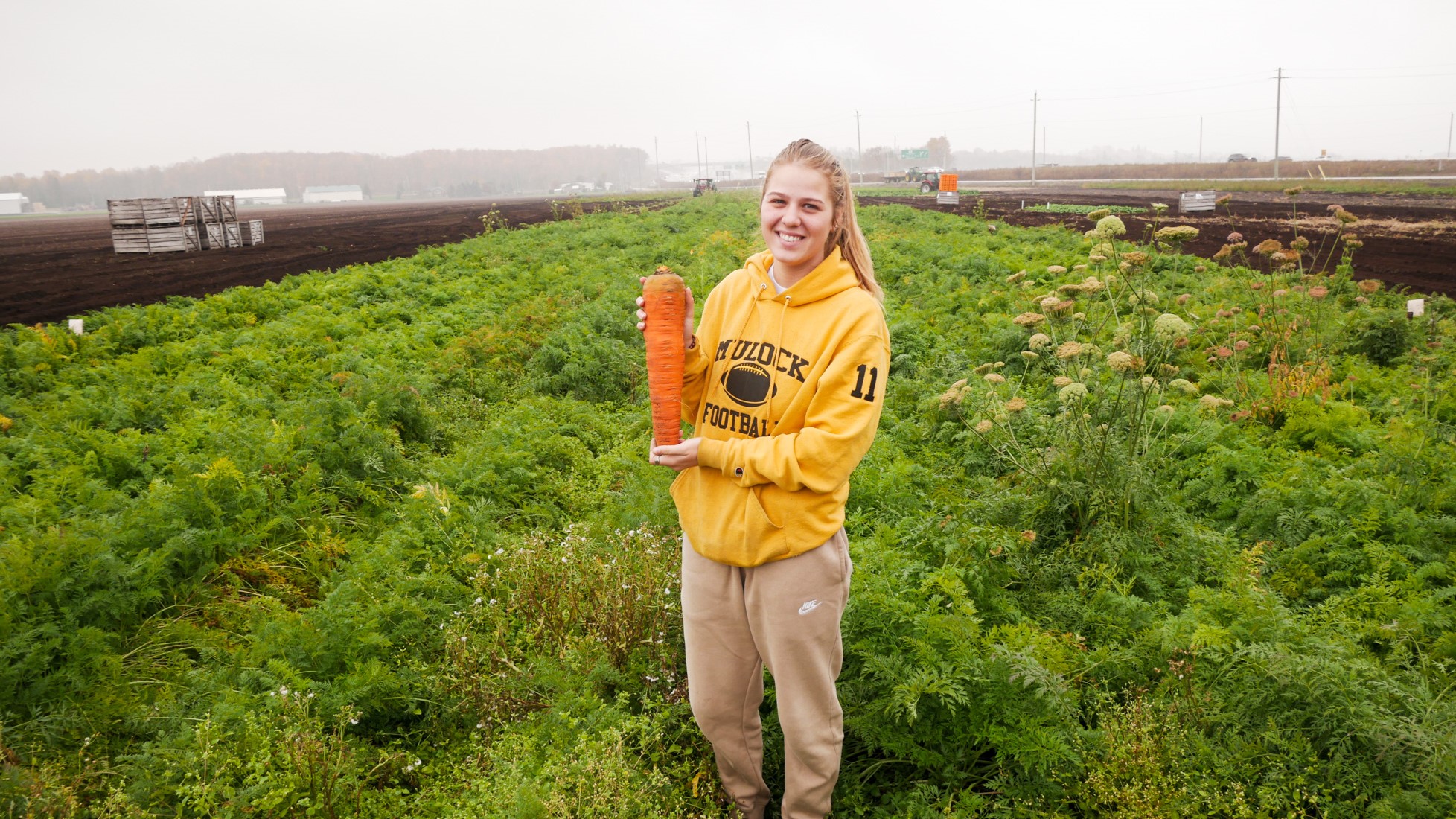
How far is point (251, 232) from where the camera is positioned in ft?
84.8

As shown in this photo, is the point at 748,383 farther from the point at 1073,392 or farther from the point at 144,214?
the point at 144,214

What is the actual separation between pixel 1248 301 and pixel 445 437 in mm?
9113

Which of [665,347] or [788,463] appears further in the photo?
[665,347]

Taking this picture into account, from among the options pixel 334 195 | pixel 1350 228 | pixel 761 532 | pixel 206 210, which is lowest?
pixel 761 532

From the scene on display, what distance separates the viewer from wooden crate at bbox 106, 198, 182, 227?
22.2 meters

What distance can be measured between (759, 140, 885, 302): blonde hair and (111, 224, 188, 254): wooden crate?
2566cm

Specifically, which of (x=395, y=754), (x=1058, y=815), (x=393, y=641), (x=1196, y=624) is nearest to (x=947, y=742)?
(x=1058, y=815)

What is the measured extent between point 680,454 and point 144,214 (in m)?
26.2

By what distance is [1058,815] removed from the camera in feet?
9.80

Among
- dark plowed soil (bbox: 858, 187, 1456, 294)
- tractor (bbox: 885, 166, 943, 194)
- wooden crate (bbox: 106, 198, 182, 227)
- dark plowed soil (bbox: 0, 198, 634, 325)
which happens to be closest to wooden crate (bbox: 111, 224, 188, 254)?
wooden crate (bbox: 106, 198, 182, 227)

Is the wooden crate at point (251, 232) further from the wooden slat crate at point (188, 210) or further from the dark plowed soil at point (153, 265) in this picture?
the wooden slat crate at point (188, 210)

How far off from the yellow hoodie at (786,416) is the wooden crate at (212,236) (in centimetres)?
2651

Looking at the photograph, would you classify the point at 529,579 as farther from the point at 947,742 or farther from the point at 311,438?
the point at 311,438

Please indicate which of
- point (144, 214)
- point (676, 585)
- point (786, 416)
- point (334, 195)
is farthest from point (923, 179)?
point (334, 195)
